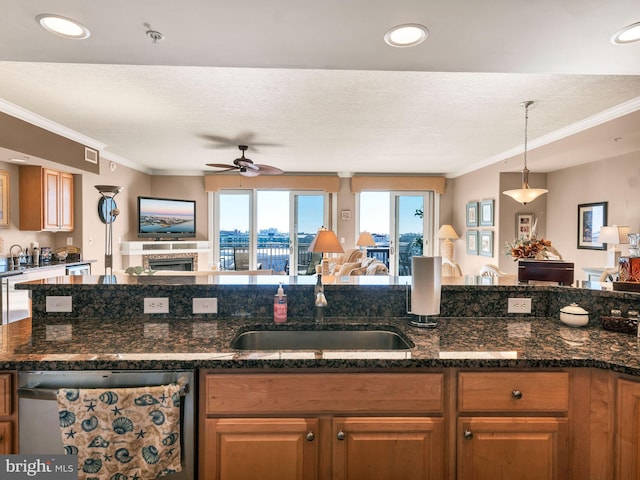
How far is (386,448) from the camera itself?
1.26 meters

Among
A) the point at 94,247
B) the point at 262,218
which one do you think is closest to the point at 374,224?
the point at 262,218

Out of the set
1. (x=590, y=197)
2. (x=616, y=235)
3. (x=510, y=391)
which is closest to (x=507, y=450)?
(x=510, y=391)

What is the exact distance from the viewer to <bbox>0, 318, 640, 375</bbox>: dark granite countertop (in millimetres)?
1231

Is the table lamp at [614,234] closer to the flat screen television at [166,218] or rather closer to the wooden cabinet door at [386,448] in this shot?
the wooden cabinet door at [386,448]

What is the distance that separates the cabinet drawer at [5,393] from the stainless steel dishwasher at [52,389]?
0.12 feet

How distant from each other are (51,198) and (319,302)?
462 centimetres

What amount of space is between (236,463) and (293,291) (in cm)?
79

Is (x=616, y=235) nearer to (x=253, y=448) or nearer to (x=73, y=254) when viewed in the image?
(x=253, y=448)

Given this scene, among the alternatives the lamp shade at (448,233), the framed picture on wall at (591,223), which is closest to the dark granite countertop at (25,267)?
the lamp shade at (448,233)

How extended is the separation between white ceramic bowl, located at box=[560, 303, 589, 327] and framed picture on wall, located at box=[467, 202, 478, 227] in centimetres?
500

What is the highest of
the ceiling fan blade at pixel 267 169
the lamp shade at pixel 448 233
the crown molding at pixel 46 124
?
the crown molding at pixel 46 124

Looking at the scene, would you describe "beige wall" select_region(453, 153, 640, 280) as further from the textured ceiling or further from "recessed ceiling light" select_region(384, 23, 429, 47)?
"recessed ceiling light" select_region(384, 23, 429, 47)

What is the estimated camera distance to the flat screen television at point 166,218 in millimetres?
6414

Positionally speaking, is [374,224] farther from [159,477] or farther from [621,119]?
[159,477]
